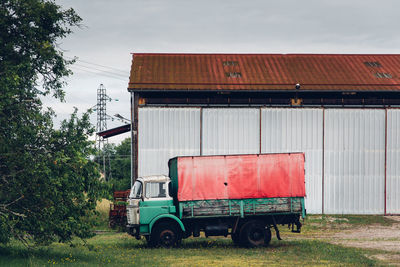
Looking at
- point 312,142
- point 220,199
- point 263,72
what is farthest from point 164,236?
point 263,72

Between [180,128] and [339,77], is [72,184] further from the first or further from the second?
[339,77]

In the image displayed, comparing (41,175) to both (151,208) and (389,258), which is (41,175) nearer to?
(151,208)

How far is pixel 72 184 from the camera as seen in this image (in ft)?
58.4

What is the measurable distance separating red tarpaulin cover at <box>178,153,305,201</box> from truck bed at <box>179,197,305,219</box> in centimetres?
17

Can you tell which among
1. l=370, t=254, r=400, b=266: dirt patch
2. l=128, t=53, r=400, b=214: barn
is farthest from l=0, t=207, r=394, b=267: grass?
l=128, t=53, r=400, b=214: barn

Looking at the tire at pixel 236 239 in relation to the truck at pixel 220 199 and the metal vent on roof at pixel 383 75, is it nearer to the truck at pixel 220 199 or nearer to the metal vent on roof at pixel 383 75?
the truck at pixel 220 199

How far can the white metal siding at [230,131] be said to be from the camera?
112ft

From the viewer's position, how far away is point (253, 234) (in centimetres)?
2159

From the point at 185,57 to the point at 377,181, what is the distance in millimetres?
15383

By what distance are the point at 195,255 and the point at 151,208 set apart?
2.74m

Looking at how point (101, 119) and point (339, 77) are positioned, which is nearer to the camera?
point (339, 77)

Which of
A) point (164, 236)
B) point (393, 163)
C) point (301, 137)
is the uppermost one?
point (301, 137)

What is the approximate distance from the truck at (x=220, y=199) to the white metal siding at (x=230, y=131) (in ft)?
39.3

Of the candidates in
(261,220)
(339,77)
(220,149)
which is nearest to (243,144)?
(220,149)
